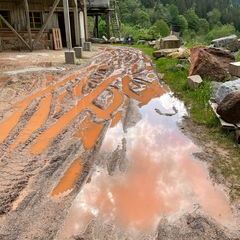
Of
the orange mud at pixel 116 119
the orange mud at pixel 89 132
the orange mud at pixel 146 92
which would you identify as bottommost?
the orange mud at pixel 146 92

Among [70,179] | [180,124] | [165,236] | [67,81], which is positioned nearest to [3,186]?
[70,179]

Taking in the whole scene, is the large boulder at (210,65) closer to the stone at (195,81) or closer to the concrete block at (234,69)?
the concrete block at (234,69)

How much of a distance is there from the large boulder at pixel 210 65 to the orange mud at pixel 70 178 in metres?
6.37

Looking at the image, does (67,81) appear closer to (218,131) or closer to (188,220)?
(218,131)

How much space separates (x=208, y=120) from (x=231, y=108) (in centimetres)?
97

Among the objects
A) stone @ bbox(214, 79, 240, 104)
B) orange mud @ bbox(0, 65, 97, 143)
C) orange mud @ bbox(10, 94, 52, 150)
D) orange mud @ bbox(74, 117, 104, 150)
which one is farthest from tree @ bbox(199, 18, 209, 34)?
orange mud @ bbox(74, 117, 104, 150)

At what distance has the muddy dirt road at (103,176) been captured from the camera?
3.85 m

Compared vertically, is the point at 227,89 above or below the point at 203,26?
above

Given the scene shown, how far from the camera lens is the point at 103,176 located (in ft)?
16.4

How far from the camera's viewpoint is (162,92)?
10.2m

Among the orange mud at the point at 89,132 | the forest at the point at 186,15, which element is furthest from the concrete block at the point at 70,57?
the forest at the point at 186,15

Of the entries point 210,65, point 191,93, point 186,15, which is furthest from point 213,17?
point 191,93

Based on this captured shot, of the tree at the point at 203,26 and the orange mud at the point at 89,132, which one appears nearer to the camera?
the orange mud at the point at 89,132

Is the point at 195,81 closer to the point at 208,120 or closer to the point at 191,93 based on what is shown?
the point at 191,93
